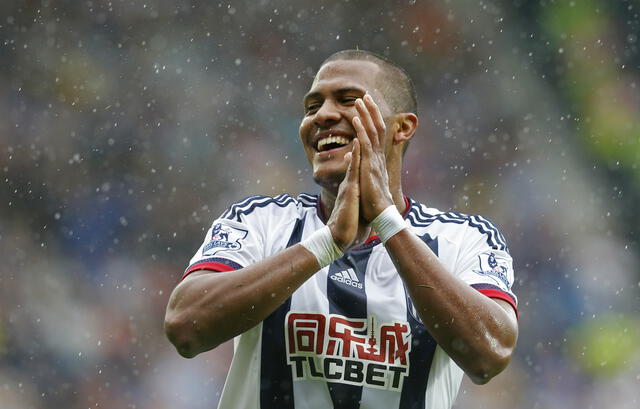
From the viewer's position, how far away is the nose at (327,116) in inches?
122

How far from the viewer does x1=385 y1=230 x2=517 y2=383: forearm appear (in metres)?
2.55

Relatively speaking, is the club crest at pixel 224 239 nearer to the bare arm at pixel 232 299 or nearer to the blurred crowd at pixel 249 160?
the bare arm at pixel 232 299

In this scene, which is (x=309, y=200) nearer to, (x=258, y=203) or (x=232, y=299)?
(x=258, y=203)

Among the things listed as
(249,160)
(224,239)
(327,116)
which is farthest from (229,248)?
(249,160)

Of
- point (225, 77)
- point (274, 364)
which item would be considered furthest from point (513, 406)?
point (274, 364)

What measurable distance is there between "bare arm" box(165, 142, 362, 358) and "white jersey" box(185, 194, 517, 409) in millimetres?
181

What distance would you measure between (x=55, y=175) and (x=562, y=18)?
4.57 metres

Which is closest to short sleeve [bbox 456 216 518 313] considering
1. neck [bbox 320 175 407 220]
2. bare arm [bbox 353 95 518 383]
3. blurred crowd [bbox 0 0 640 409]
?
bare arm [bbox 353 95 518 383]

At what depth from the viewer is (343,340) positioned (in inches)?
109

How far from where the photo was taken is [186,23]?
802 cm

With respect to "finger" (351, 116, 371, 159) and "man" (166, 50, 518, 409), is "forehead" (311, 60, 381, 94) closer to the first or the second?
"man" (166, 50, 518, 409)

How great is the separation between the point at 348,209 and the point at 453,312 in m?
0.47

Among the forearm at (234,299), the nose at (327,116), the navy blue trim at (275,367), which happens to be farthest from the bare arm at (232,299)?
the nose at (327,116)

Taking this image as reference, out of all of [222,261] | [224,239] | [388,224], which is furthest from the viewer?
[224,239]
